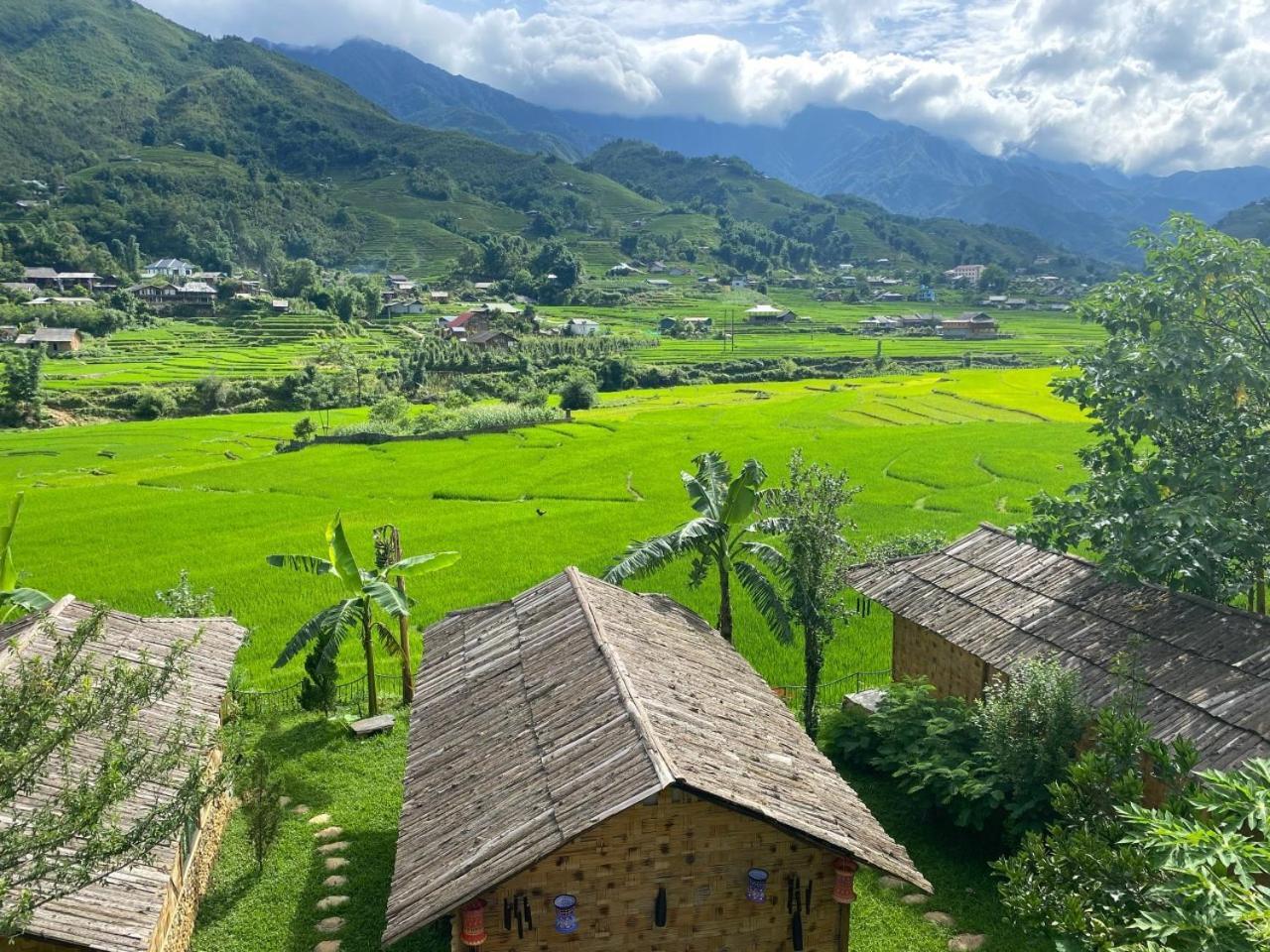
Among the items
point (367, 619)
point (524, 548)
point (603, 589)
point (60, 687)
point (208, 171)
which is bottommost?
point (524, 548)

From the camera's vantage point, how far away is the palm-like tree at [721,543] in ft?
53.8

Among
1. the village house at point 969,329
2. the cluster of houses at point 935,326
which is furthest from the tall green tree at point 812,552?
the village house at point 969,329

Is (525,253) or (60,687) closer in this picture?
(60,687)

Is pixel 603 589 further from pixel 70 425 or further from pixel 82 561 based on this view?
pixel 70 425

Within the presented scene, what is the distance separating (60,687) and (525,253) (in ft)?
402

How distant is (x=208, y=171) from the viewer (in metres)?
138

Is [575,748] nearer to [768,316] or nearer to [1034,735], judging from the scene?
[1034,735]

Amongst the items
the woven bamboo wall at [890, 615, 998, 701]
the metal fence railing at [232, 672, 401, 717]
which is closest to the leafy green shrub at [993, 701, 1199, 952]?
the woven bamboo wall at [890, 615, 998, 701]

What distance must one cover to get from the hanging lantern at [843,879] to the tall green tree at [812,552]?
626 centimetres

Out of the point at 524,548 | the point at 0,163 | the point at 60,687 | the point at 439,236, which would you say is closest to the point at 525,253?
the point at 439,236

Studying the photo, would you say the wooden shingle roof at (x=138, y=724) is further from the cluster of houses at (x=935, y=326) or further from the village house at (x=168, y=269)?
the village house at (x=168, y=269)

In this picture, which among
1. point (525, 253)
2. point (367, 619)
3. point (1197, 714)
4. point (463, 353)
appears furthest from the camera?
point (525, 253)

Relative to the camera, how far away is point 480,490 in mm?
34594

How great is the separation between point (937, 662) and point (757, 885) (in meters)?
8.09
